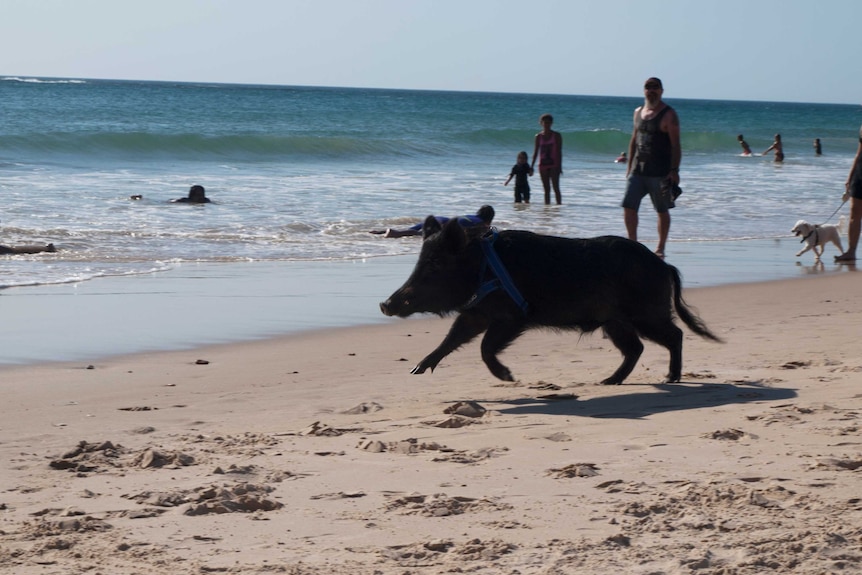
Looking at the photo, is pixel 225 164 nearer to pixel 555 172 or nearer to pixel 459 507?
pixel 555 172

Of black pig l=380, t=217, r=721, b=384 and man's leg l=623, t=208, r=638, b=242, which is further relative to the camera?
man's leg l=623, t=208, r=638, b=242

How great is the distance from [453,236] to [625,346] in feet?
3.52

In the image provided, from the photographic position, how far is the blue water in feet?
Result: 40.2

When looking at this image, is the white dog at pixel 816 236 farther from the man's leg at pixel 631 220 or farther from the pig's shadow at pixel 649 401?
the pig's shadow at pixel 649 401

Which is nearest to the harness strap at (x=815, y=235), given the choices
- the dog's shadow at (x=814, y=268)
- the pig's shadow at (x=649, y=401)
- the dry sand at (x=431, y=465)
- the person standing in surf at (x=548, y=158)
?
the dog's shadow at (x=814, y=268)

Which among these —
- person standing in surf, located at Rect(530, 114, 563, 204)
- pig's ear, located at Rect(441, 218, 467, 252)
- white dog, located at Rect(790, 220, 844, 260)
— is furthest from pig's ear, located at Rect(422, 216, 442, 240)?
person standing in surf, located at Rect(530, 114, 563, 204)

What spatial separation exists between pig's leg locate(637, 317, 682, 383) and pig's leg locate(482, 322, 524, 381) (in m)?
0.66

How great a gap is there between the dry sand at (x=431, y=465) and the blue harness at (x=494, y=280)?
1.48 feet

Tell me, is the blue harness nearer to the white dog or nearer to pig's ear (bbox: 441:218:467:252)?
pig's ear (bbox: 441:218:467:252)

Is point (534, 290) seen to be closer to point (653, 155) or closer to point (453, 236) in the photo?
point (453, 236)

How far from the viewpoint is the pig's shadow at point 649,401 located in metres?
5.02

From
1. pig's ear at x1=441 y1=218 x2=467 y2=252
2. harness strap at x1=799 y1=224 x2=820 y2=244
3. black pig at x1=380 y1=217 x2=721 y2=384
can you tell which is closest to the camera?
pig's ear at x1=441 y1=218 x2=467 y2=252

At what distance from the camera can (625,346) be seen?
5.84m

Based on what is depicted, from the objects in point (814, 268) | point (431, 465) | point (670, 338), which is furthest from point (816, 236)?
point (431, 465)
